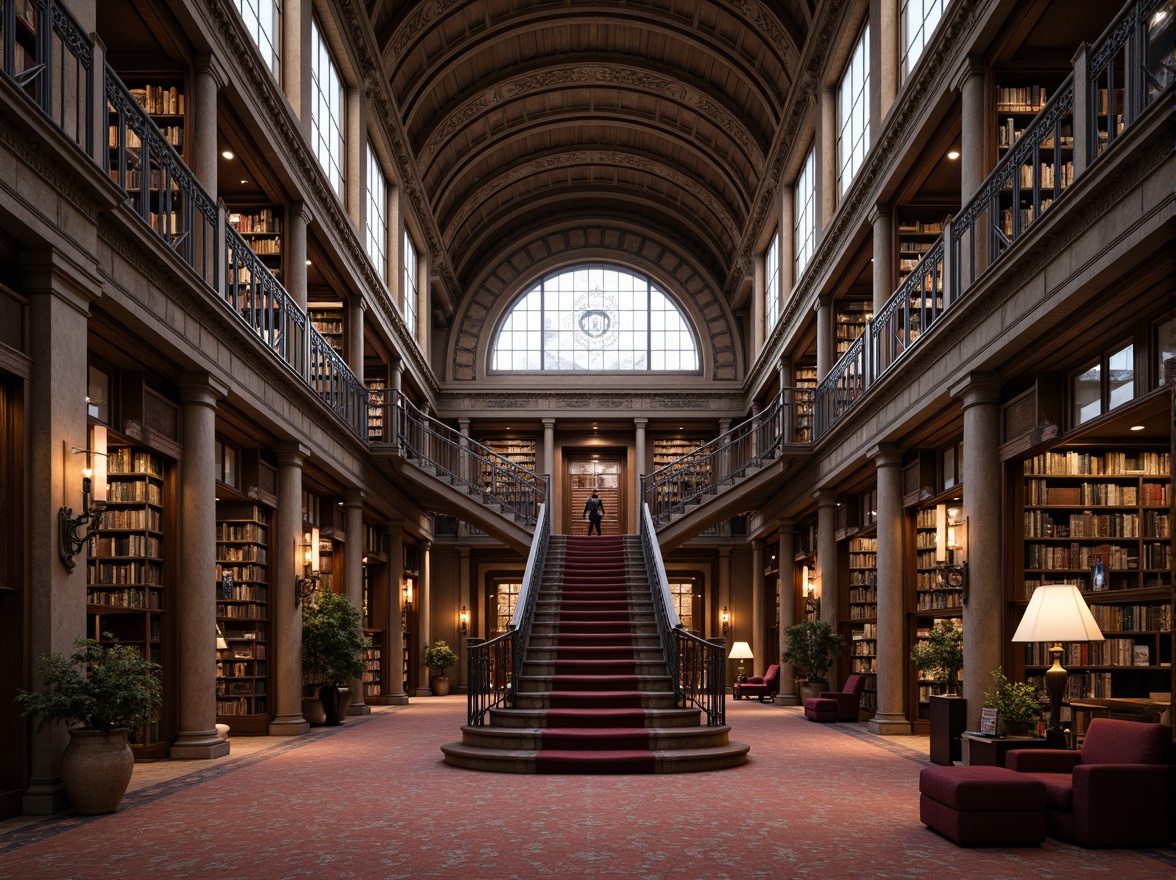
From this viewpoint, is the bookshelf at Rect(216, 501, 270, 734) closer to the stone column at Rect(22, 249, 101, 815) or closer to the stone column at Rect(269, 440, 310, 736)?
the stone column at Rect(269, 440, 310, 736)

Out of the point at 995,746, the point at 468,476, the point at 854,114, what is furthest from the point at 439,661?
the point at 995,746

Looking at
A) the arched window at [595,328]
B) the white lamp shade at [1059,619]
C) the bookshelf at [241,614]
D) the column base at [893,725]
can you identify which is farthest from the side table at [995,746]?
the arched window at [595,328]

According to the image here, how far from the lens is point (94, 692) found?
7.25 meters

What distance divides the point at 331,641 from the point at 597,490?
1270cm

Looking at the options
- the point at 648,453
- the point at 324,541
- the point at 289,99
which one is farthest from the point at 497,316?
the point at 289,99

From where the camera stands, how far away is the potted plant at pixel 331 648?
14.6 metres

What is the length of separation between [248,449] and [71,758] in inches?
250

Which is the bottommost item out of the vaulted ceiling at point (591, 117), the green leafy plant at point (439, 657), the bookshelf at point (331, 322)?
the green leafy plant at point (439, 657)

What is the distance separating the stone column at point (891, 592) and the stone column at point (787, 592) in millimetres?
6232

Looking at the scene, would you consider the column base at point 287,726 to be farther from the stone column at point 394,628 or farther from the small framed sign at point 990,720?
the small framed sign at point 990,720

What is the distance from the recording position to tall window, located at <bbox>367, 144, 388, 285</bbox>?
728 inches

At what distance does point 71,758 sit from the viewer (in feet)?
23.9

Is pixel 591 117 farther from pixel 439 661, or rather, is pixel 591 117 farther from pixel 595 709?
pixel 595 709

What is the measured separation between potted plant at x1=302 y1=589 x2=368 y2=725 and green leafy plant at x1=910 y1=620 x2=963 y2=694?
7.20 metres
